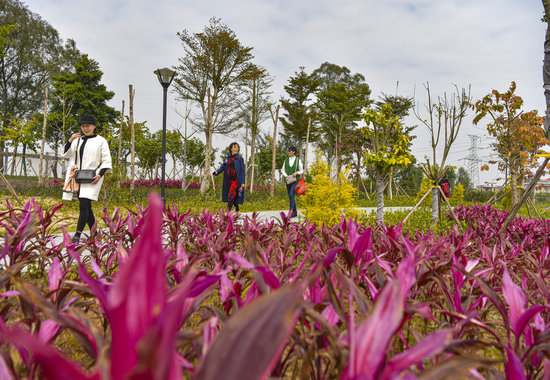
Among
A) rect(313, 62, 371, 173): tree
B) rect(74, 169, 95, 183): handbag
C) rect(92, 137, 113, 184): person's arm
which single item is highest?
rect(313, 62, 371, 173): tree

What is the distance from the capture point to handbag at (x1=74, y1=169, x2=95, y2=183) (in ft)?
15.8

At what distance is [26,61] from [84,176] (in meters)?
40.1

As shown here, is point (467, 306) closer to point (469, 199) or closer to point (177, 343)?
point (177, 343)

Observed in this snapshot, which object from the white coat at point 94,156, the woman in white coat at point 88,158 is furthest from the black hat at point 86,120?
the white coat at point 94,156

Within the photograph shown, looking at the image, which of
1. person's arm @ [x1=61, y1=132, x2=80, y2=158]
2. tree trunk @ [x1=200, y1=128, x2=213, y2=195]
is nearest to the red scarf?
person's arm @ [x1=61, y1=132, x2=80, y2=158]

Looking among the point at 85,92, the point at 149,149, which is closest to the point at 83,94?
the point at 85,92

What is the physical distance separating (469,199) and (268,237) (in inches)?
1276

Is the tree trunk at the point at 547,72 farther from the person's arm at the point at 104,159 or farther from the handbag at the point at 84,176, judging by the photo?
the handbag at the point at 84,176

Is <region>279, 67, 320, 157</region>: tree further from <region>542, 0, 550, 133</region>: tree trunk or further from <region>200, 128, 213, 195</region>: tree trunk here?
<region>542, 0, 550, 133</region>: tree trunk

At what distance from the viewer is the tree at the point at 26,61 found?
34094mm

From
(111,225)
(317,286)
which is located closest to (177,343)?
(317,286)

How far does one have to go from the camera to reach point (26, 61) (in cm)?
3438

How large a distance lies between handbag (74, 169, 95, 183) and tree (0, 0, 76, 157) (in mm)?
38102

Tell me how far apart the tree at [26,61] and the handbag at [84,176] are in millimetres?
38102
